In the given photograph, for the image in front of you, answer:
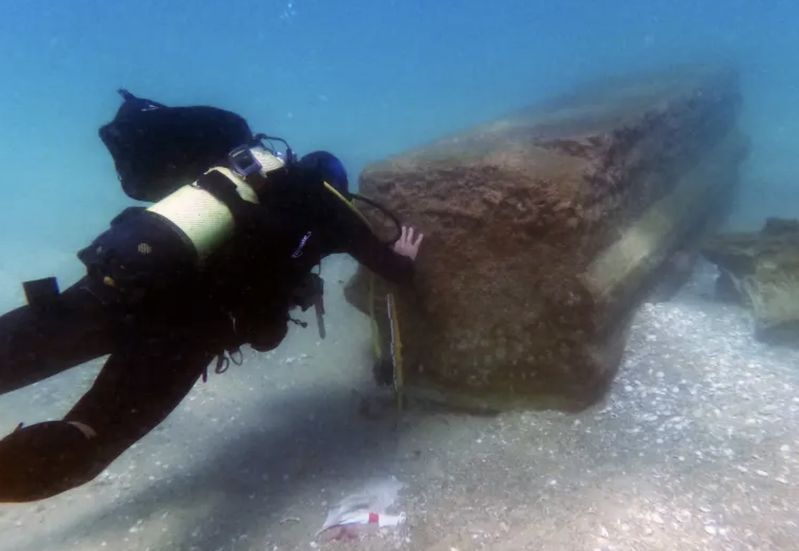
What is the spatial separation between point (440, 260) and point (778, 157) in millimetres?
16188

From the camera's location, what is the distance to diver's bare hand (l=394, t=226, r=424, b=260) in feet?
13.1

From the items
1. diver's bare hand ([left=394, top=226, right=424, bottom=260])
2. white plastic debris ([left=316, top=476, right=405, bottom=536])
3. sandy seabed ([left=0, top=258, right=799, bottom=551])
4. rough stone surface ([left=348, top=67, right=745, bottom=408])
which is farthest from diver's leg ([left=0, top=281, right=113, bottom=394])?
rough stone surface ([left=348, top=67, right=745, bottom=408])

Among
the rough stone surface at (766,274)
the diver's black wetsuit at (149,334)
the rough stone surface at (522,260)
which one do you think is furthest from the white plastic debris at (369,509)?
the rough stone surface at (766,274)

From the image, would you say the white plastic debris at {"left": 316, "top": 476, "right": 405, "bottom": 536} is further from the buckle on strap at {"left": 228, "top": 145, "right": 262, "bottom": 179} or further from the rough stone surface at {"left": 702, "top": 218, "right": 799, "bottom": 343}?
the rough stone surface at {"left": 702, "top": 218, "right": 799, "bottom": 343}

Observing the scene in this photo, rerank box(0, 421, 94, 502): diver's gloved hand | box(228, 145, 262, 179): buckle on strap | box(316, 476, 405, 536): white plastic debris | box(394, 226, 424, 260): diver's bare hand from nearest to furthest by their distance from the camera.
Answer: box(0, 421, 94, 502): diver's gloved hand < box(228, 145, 262, 179): buckle on strap < box(316, 476, 405, 536): white plastic debris < box(394, 226, 424, 260): diver's bare hand

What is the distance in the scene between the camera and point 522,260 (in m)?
3.98

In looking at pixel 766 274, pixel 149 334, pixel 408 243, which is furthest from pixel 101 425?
pixel 766 274

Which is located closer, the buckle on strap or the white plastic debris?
the buckle on strap

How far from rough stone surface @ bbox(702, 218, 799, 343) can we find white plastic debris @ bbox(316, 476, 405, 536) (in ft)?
12.5

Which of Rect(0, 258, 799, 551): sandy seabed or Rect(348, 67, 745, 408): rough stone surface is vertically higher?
Rect(348, 67, 745, 408): rough stone surface

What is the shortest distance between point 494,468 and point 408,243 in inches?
68.0

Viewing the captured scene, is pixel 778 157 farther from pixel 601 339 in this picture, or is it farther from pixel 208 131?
pixel 208 131

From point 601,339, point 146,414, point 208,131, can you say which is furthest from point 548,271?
point 146,414

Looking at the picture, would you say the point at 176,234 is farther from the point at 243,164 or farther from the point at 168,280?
the point at 243,164
